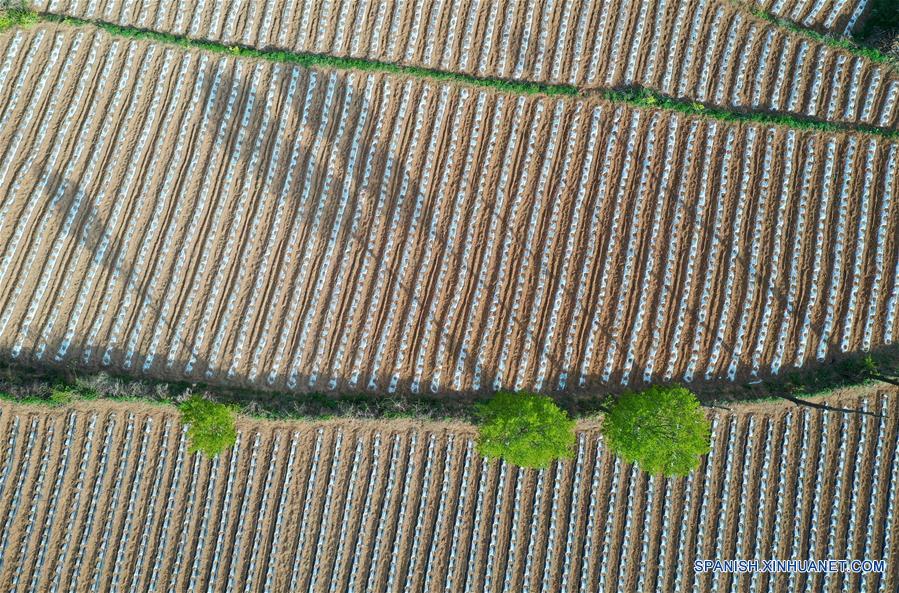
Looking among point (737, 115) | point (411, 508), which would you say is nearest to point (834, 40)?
point (737, 115)

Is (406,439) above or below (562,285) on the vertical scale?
below

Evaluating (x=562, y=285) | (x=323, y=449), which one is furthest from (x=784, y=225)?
(x=323, y=449)

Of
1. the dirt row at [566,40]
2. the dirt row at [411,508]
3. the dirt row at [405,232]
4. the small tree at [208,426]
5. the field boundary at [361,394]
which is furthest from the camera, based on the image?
the dirt row at [566,40]

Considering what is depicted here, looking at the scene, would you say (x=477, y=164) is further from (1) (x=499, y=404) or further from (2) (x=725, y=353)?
(2) (x=725, y=353)

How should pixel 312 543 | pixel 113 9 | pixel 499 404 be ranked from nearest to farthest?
pixel 499 404 < pixel 312 543 < pixel 113 9

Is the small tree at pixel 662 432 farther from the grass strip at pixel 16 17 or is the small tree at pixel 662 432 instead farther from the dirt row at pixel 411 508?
the grass strip at pixel 16 17

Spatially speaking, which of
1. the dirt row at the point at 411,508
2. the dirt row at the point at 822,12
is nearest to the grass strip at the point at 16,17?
the dirt row at the point at 411,508

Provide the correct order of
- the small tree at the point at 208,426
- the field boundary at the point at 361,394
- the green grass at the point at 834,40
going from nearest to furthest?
the small tree at the point at 208,426 < the field boundary at the point at 361,394 < the green grass at the point at 834,40

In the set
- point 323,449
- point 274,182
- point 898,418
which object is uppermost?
point 274,182
